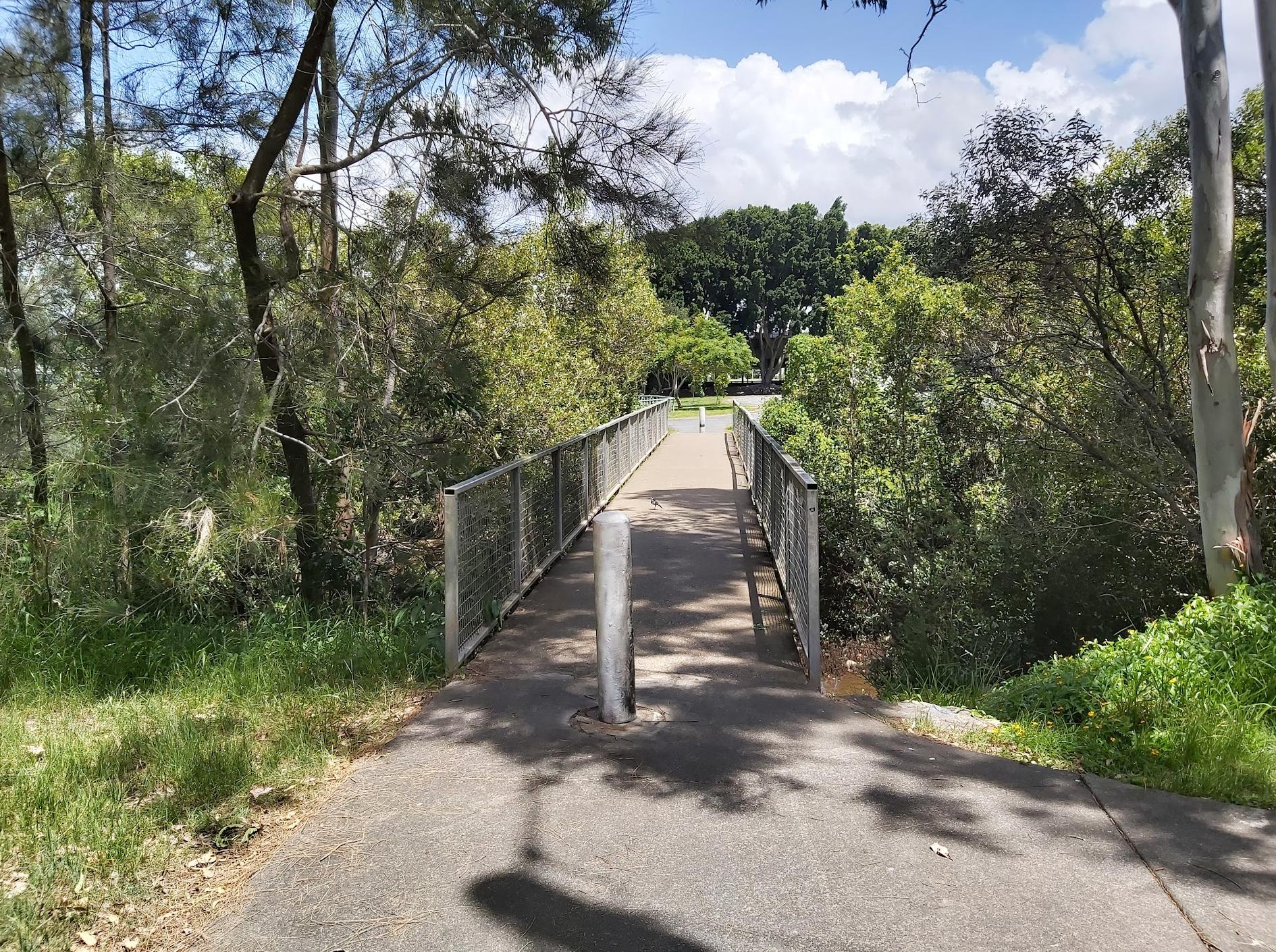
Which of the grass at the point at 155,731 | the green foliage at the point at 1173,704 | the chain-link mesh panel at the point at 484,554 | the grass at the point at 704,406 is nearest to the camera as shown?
the grass at the point at 155,731

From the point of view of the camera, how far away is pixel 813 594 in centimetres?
536

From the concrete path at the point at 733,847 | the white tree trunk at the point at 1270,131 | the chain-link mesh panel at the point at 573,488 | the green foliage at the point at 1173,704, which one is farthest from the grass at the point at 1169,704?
the chain-link mesh panel at the point at 573,488

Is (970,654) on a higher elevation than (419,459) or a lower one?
lower

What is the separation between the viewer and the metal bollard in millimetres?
4695

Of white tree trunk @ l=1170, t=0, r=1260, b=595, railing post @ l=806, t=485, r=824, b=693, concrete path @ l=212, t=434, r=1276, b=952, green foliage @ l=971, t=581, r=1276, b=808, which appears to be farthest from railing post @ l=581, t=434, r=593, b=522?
white tree trunk @ l=1170, t=0, r=1260, b=595

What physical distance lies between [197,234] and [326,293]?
2241mm

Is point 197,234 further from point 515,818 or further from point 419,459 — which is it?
point 515,818

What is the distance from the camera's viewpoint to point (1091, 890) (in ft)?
10.2

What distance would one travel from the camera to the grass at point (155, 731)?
325 cm

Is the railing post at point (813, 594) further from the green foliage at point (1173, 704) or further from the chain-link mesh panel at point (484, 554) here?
the chain-link mesh panel at point (484, 554)

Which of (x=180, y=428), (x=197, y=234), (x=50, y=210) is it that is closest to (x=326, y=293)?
(x=180, y=428)

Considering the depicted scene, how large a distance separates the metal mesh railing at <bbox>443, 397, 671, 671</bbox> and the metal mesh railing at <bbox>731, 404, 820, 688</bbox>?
2.05 m

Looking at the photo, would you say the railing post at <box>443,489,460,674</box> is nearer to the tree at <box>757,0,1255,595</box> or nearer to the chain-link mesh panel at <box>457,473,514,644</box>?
the chain-link mesh panel at <box>457,473,514,644</box>

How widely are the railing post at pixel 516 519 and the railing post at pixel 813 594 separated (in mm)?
2562
